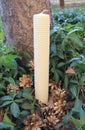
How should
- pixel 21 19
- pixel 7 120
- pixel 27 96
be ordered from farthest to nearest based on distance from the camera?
pixel 21 19 → pixel 27 96 → pixel 7 120

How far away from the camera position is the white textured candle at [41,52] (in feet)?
4.14

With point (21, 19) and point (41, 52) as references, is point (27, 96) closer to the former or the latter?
point (41, 52)

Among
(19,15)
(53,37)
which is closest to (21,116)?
(53,37)

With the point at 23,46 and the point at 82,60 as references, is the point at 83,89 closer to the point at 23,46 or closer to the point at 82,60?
the point at 82,60

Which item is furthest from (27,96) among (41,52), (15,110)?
(41,52)

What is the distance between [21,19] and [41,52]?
1.22 ft

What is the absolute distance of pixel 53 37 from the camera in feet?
5.00

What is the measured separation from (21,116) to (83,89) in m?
0.34

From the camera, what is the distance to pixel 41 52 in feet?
4.22

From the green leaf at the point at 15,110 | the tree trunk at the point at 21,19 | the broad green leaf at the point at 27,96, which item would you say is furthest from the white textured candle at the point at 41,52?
the tree trunk at the point at 21,19

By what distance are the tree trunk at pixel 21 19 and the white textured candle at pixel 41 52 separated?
0.29 metres

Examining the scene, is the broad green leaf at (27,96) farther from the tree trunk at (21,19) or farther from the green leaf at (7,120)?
the tree trunk at (21,19)

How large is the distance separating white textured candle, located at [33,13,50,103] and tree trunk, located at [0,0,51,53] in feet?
0.95

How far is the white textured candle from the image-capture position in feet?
4.14
